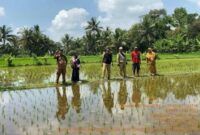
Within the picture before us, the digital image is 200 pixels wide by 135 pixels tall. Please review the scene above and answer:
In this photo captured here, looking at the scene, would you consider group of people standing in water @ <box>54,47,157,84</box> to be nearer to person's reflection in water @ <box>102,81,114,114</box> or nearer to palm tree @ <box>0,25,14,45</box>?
person's reflection in water @ <box>102,81,114,114</box>

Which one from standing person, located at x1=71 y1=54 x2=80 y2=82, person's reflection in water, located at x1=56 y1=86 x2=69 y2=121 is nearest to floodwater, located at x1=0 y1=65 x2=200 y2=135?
person's reflection in water, located at x1=56 y1=86 x2=69 y2=121

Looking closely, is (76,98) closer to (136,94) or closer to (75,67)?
(136,94)

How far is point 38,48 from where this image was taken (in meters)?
74.9

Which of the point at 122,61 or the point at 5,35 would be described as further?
the point at 5,35

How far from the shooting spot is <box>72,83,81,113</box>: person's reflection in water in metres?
11.5

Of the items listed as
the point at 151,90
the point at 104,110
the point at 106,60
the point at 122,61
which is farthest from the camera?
the point at 122,61

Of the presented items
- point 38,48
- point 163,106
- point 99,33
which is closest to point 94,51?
point 99,33

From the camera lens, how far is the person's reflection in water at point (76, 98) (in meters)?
11.5

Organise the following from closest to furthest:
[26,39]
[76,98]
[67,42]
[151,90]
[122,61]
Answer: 1. [76,98]
2. [151,90]
3. [122,61]
4. [26,39]
5. [67,42]

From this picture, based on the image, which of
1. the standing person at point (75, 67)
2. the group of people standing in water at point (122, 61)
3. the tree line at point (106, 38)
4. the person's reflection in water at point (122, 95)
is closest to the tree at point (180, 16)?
the tree line at point (106, 38)

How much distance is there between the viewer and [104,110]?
35.5ft

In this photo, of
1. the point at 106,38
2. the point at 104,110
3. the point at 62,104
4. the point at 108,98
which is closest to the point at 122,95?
the point at 108,98

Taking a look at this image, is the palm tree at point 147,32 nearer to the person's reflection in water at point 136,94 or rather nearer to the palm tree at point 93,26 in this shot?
the palm tree at point 93,26

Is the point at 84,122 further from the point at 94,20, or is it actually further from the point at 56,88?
the point at 94,20
